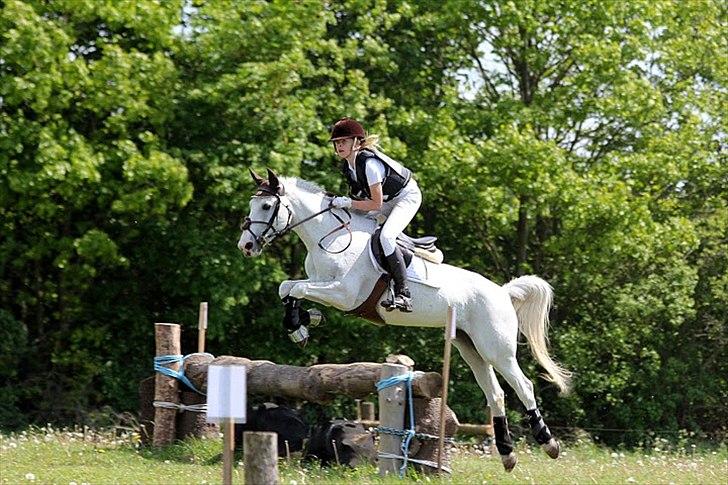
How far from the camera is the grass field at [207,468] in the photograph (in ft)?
29.0

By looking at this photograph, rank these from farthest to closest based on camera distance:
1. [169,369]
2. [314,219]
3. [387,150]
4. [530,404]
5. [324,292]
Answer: [387,150], [169,369], [530,404], [314,219], [324,292]

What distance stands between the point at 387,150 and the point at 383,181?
8.27 meters

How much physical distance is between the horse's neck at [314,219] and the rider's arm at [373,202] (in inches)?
9.5

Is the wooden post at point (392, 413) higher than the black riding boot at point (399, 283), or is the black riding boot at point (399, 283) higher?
the black riding boot at point (399, 283)

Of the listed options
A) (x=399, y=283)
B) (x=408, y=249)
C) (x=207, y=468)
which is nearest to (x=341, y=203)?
(x=408, y=249)

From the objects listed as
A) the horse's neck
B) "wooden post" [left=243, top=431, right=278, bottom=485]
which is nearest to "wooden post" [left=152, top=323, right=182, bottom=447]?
the horse's neck

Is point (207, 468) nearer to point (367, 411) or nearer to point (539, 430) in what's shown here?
point (539, 430)

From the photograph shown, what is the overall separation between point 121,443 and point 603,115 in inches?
450

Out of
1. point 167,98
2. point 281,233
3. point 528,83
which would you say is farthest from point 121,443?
point 528,83

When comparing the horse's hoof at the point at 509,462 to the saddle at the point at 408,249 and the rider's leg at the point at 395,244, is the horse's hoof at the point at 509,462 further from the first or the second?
the saddle at the point at 408,249

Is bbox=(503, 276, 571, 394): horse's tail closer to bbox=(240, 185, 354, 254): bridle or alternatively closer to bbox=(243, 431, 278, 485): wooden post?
bbox=(240, 185, 354, 254): bridle

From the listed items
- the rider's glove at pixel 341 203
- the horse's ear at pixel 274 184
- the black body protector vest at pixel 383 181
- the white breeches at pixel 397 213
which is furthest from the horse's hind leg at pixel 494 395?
the horse's ear at pixel 274 184

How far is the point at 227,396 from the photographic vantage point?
Answer: 615 centimetres

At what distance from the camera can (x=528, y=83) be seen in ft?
69.9
